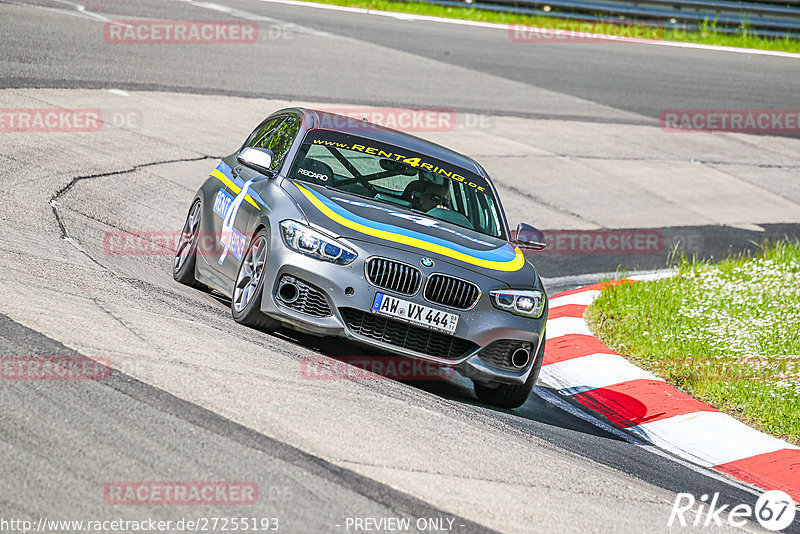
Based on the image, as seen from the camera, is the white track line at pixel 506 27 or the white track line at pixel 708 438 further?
the white track line at pixel 506 27

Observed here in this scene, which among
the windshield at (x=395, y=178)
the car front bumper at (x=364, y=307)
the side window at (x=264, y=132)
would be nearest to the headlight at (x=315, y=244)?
the car front bumper at (x=364, y=307)

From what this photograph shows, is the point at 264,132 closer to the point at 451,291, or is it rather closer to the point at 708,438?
the point at 451,291

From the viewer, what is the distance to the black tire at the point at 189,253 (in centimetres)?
821

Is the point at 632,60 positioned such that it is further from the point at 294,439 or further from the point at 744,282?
the point at 294,439

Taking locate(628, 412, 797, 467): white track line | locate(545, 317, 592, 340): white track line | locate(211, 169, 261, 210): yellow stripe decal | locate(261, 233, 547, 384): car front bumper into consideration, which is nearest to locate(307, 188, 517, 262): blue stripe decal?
locate(261, 233, 547, 384): car front bumper

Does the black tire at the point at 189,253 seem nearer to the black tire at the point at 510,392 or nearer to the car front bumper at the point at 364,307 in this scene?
the car front bumper at the point at 364,307

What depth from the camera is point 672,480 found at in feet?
19.7

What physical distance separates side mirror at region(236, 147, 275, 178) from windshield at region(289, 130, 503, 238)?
177mm

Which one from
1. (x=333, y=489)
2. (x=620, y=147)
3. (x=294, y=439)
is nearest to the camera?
(x=333, y=489)

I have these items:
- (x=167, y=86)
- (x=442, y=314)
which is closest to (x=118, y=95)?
(x=167, y=86)

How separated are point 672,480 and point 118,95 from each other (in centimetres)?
1049

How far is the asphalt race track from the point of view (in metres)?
4.25

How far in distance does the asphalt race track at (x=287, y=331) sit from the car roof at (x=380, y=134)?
159 cm

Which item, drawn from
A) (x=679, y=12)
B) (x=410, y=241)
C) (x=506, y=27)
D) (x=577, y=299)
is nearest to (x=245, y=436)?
(x=410, y=241)
